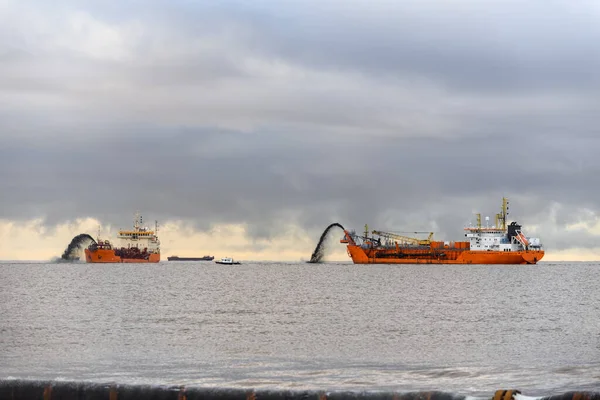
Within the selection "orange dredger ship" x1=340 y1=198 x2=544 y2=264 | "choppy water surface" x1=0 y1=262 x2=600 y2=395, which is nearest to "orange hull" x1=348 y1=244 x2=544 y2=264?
"orange dredger ship" x1=340 y1=198 x2=544 y2=264

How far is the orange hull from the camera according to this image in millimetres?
154250

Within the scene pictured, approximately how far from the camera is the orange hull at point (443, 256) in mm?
154250

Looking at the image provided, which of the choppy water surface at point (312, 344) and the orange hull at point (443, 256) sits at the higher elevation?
the orange hull at point (443, 256)

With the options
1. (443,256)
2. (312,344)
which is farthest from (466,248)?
(312,344)

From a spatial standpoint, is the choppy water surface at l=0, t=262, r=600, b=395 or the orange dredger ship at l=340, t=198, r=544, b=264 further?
the orange dredger ship at l=340, t=198, r=544, b=264

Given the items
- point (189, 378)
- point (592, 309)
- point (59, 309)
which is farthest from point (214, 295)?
point (189, 378)

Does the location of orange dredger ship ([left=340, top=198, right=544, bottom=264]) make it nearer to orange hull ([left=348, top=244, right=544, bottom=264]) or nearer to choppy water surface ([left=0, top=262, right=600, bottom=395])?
orange hull ([left=348, top=244, right=544, bottom=264])

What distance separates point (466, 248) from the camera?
160 m

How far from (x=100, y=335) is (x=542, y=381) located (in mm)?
20477

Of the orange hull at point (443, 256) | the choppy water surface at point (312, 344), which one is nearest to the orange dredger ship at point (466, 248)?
the orange hull at point (443, 256)

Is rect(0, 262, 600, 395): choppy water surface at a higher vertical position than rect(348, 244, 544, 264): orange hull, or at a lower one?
lower

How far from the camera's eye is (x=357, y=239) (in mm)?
166000

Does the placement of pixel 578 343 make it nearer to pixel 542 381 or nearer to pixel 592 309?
pixel 542 381

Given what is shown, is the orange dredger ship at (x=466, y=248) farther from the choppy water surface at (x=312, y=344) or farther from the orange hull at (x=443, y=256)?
the choppy water surface at (x=312, y=344)
